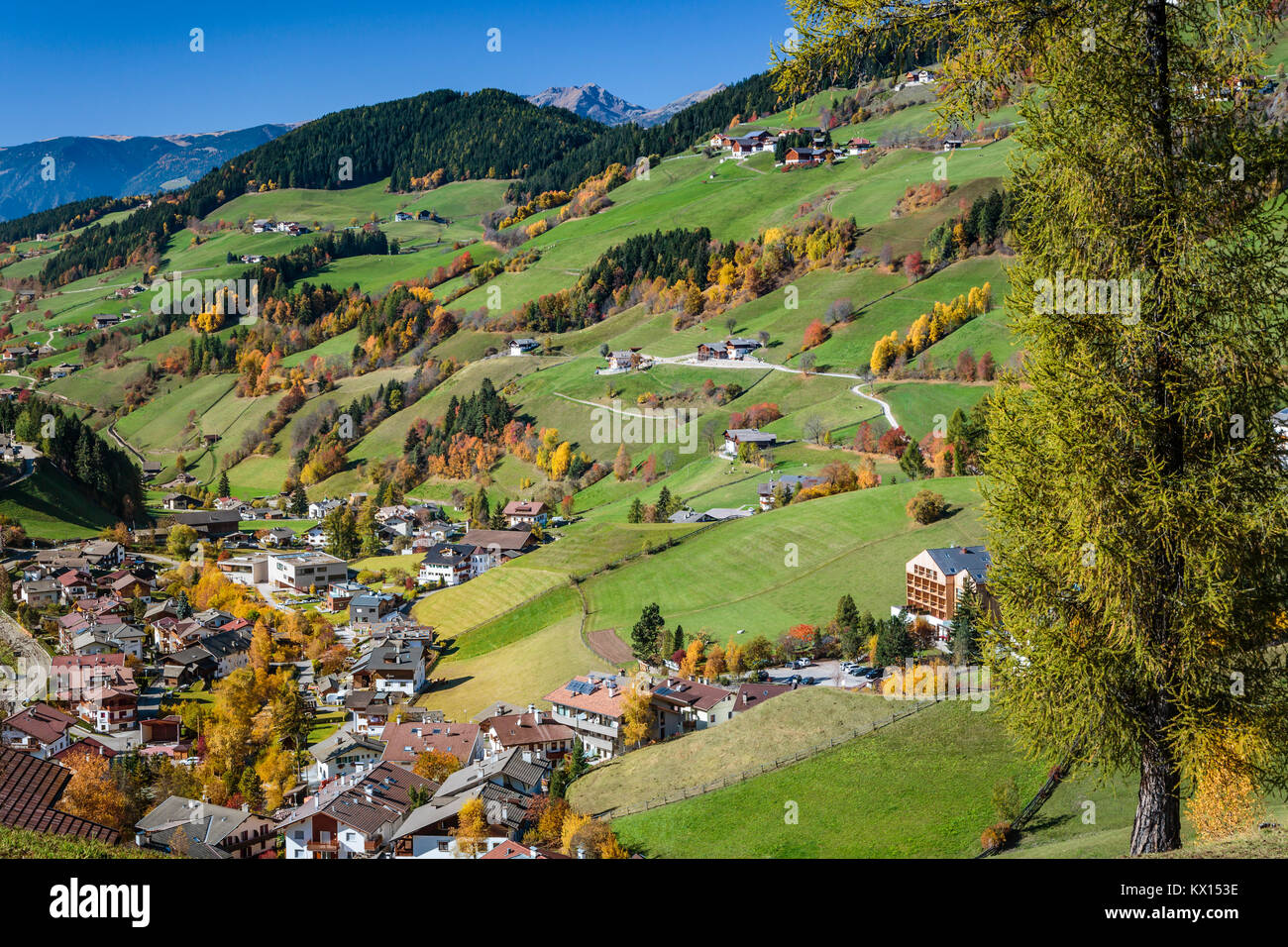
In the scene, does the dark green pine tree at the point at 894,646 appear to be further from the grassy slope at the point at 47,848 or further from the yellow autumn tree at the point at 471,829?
the grassy slope at the point at 47,848

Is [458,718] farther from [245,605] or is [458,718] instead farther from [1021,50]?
[1021,50]

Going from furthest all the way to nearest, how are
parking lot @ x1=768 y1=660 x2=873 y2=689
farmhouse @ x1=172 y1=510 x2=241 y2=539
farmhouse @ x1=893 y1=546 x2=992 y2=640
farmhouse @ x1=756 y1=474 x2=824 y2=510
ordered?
farmhouse @ x1=172 y1=510 x2=241 y2=539 → farmhouse @ x1=756 y1=474 x2=824 y2=510 → farmhouse @ x1=893 y1=546 x2=992 y2=640 → parking lot @ x1=768 y1=660 x2=873 y2=689

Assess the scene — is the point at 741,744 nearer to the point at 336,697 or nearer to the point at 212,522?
the point at 336,697

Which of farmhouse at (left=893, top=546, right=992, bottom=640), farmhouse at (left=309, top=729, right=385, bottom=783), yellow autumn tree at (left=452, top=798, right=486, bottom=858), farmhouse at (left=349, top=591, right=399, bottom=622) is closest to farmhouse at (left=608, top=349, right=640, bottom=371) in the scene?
farmhouse at (left=349, top=591, right=399, bottom=622)

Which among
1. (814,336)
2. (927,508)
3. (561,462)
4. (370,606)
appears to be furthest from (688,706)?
(814,336)

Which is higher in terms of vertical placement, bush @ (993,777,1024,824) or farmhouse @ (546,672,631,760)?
bush @ (993,777,1024,824)

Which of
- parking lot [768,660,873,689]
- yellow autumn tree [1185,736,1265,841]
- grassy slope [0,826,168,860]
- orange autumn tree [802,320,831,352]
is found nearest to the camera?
grassy slope [0,826,168,860]

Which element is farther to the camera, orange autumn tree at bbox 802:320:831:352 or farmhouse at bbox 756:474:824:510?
orange autumn tree at bbox 802:320:831:352

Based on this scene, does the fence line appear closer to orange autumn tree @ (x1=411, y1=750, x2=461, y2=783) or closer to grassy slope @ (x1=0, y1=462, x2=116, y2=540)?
orange autumn tree @ (x1=411, y1=750, x2=461, y2=783)

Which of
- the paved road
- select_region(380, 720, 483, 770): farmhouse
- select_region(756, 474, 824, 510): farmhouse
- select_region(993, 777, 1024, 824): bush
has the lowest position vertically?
select_region(380, 720, 483, 770): farmhouse

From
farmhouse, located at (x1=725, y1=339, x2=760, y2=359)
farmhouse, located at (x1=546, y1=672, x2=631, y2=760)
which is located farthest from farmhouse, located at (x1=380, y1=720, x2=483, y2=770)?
farmhouse, located at (x1=725, y1=339, x2=760, y2=359)
